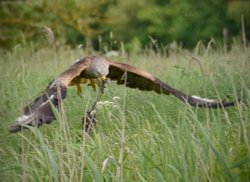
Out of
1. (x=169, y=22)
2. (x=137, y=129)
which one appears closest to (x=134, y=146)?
(x=137, y=129)

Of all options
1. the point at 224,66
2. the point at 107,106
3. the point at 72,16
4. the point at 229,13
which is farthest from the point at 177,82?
the point at 229,13

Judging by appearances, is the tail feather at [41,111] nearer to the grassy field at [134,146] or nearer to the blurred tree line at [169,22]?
the grassy field at [134,146]

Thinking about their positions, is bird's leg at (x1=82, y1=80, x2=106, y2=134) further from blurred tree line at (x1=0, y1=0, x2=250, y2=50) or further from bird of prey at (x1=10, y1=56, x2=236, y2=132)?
blurred tree line at (x1=0, y1=0, x2=250, y2=50)

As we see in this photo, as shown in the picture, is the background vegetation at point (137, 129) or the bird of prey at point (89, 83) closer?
the background vegetation at point (137, 129)

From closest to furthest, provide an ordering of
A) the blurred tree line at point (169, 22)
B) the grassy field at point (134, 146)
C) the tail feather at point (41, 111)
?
the grassy field at point (134, 146) → the tail feather at point (41, 111) → the blurred tree line at point (169, 22)

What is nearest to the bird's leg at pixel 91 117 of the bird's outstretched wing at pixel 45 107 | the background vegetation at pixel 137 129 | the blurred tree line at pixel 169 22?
the background vegetation at pixel 137 129

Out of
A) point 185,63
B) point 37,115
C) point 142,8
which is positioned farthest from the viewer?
point 142,8

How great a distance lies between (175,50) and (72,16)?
794 centimetres

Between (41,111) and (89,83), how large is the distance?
1.19 meters

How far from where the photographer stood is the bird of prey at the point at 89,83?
3361mm

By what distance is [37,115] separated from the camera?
11.0ft

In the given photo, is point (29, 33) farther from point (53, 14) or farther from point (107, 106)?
point (107, 106)

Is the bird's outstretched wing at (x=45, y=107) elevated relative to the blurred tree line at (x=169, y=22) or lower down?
elevated

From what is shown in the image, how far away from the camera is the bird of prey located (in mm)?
3361
